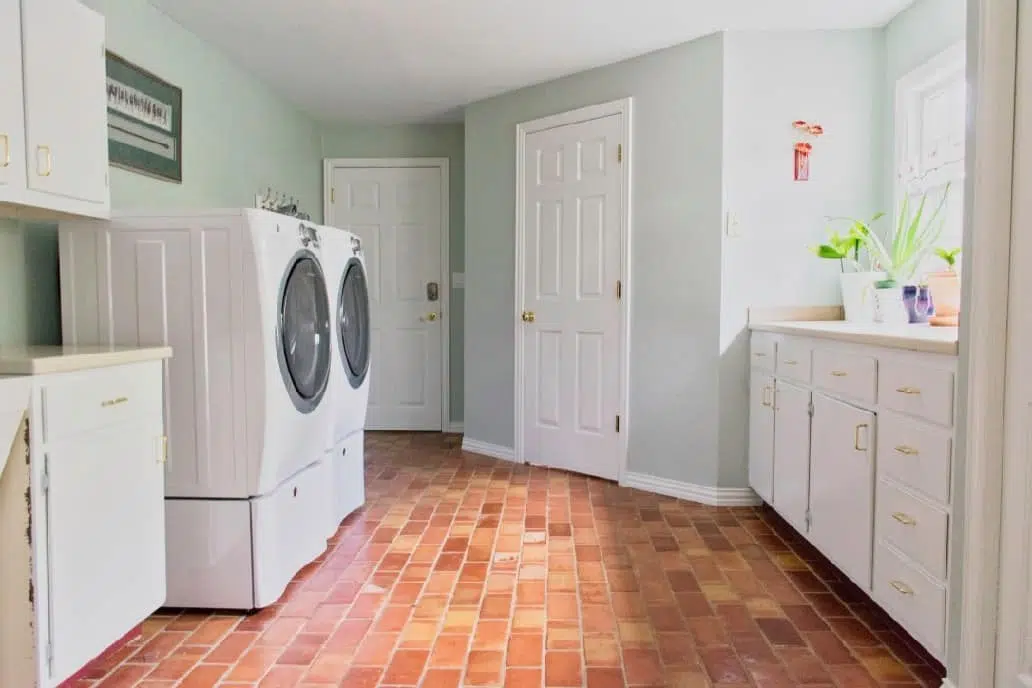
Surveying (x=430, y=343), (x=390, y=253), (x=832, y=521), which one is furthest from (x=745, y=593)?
(x=390, y=253)

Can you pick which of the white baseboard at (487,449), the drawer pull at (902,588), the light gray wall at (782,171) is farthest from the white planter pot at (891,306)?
the white baseboard at (487,449)

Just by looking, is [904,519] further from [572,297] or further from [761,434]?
[572,297]

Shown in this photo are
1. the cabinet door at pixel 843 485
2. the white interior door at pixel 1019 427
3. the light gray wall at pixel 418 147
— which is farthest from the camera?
the light gray wall at pixel 418 147

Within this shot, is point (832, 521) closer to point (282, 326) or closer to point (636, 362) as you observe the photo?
point (636, 362)

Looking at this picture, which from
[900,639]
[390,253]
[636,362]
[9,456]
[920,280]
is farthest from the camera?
[390,253]

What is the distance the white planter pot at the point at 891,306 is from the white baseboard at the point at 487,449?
231 cm

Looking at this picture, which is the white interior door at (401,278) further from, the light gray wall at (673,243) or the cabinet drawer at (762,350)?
the cabinet drawer at (762,350)

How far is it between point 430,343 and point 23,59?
12.0 feet

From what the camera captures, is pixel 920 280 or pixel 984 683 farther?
pixel 920 280

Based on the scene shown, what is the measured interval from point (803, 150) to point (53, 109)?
118 inches

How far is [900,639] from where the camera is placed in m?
2.11

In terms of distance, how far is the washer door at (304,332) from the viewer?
94.7 inches

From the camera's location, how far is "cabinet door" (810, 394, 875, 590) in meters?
2.14

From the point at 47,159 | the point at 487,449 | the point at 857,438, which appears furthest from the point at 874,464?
the point at 487,449
